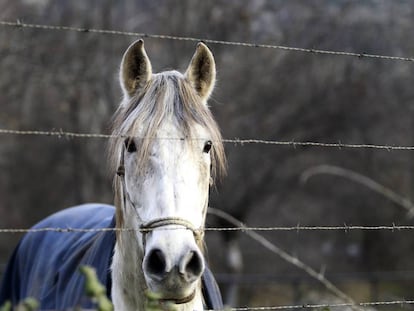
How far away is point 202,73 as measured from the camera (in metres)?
4.14

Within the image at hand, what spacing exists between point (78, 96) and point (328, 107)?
465cm

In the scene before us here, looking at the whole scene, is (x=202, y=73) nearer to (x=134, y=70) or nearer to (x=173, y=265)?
(x=134, y=70)

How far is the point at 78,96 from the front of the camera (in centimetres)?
1588

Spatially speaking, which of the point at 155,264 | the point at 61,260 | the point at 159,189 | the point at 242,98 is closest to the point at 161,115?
the point at 159,189

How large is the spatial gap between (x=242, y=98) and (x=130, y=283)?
1281 cm

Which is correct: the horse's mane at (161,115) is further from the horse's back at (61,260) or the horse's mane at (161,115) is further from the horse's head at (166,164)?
the horse's back at (61,260)

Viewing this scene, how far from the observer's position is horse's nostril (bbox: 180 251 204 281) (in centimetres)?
318

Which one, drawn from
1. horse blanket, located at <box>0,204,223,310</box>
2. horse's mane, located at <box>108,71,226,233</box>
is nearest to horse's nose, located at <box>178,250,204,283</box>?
horse's mane, located at <box>108,71,226,233</box>

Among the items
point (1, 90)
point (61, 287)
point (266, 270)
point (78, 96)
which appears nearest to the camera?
point (61, 287)

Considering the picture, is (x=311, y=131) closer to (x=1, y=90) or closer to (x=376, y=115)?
(x=376, y=115)

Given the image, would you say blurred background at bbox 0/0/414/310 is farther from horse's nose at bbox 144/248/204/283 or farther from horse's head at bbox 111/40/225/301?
horse's nose at bbox 144/248/204/283

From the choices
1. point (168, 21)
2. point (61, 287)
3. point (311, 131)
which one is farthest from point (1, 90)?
point (61, 287)

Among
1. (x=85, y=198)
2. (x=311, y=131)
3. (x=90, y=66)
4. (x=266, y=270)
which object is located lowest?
(x=266, y=270)

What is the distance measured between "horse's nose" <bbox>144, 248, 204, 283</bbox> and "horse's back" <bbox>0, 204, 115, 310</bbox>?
0.87 meters
